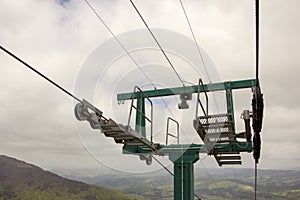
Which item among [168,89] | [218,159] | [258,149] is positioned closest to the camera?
[258,149]

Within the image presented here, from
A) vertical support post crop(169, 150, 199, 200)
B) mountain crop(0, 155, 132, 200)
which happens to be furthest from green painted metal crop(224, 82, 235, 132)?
mountain crop(0, 155, 132, 200)

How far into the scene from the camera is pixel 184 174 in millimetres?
→ 11039

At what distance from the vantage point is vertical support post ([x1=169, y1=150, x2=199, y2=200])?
1091cm

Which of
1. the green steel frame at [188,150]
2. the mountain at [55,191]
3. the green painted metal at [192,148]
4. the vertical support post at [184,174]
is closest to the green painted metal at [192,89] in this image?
the green steel frame at [188,150]

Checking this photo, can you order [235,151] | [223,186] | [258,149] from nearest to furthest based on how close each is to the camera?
[258,149], [235,151], [223,186]

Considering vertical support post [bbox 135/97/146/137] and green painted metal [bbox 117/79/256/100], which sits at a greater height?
green painted metal [bbox 117/79/256/100]

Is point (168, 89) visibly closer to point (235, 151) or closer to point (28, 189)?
point (235, 151)

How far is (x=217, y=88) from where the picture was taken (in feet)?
37.3

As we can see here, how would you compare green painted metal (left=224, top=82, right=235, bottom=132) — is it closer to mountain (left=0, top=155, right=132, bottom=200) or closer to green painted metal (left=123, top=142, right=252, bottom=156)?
green painted metal (left=123, top=142, right=252, bottom=156)

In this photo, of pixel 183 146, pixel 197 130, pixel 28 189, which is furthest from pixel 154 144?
pixel 28 189

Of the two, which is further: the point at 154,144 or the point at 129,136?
the point at 154,144

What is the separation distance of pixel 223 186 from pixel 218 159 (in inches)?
6939

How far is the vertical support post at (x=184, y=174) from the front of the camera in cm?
1091

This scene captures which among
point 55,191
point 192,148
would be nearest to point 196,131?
point 192,148
